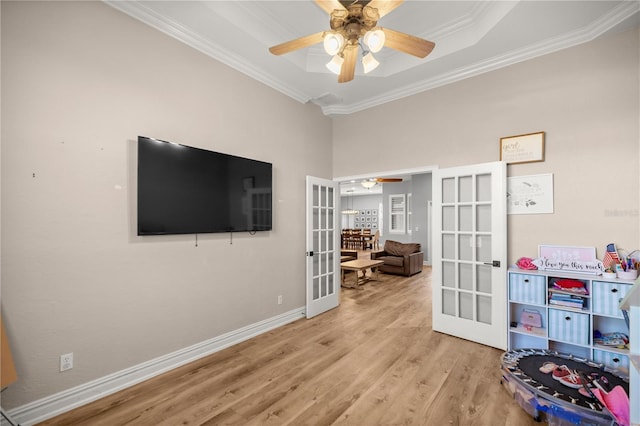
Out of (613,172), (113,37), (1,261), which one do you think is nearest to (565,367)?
(613,172)

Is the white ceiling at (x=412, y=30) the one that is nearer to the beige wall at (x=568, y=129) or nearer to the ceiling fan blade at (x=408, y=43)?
the beige wall at (x=568, y=129)

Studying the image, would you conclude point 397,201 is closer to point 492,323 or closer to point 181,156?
point 492,323

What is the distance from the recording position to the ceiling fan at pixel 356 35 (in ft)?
6.49

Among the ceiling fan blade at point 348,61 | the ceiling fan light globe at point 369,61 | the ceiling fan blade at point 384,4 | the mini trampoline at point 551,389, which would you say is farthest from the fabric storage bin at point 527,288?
the ceiling fan blade at point 384,4

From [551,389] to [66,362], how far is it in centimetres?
359

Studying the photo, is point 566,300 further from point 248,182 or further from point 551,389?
point 248,182

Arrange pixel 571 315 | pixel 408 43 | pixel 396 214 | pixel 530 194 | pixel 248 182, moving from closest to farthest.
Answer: pixel 408 43, pixel 571 315, pixel 530 194, pixel 248 182, pixel 396 214

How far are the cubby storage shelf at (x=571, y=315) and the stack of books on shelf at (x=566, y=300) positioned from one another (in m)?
0.01

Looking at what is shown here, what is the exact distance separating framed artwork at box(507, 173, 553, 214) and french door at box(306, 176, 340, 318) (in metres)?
2.43

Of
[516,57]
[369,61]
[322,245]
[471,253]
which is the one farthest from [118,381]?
[516,57]

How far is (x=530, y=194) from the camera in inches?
121

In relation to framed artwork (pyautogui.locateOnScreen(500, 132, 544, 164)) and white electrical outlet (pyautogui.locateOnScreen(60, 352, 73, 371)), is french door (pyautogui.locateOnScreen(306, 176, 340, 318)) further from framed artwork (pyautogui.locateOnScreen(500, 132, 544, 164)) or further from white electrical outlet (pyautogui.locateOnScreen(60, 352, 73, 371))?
white electrical outlet (pyautogui.locateOnScreen(60, 352, 73, 371))

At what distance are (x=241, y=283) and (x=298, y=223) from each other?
1207 mm

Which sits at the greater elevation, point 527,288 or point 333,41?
point 333,41
